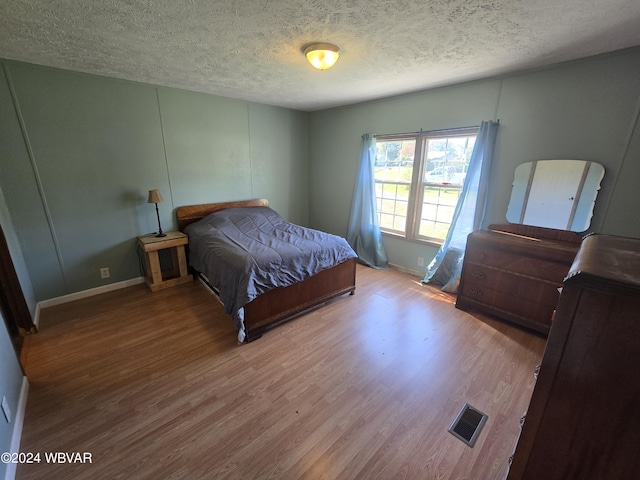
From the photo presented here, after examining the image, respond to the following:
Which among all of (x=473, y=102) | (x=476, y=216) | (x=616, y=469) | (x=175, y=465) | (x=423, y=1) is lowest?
(x=175, y=465)

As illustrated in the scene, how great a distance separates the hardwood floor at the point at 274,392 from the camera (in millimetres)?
1357

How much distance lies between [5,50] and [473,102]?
165 inches

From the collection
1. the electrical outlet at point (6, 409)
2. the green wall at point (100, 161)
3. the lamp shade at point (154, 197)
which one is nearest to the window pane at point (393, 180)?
the green wall at point (100, 161)

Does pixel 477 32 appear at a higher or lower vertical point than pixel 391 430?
higher

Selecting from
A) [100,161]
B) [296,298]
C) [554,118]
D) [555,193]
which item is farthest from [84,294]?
[554,118]

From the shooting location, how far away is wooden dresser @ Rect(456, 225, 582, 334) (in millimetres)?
2205

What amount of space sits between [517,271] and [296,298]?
202 cm

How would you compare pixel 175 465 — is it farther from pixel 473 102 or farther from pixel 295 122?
pixel 295 122

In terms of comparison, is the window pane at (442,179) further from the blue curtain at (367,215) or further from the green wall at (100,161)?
the green wall at (100,161)

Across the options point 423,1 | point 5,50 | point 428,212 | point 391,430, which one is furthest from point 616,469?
point 5,50

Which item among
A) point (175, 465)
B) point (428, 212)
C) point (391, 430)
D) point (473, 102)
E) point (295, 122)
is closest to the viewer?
point (175, 465)

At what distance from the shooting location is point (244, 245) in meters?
2.68

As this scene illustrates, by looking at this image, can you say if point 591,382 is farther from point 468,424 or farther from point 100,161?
point 100,161

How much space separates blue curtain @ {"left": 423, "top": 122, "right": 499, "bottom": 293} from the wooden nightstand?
10.1ft
